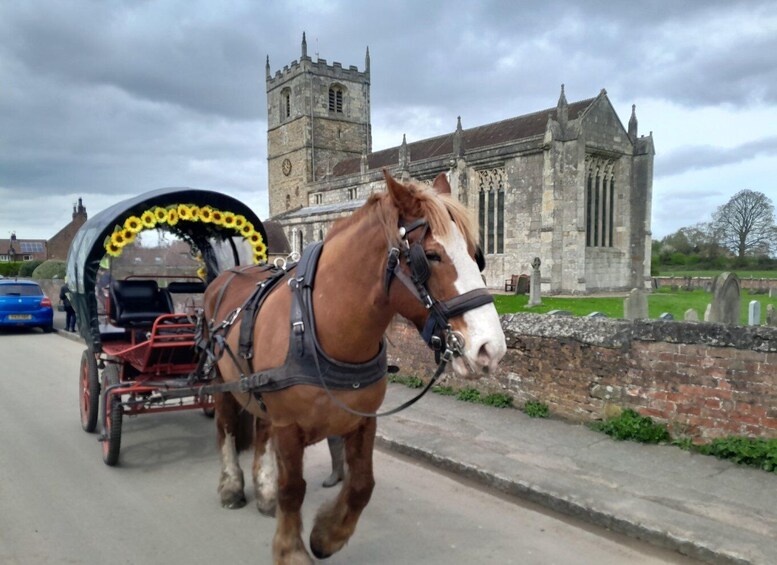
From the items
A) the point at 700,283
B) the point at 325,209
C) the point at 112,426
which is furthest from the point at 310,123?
the point at 112,426

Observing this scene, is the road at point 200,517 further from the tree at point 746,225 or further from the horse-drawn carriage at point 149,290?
the tree at point 746,225

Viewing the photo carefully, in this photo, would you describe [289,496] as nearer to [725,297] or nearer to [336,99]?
[725,297]

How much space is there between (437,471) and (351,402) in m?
2.62

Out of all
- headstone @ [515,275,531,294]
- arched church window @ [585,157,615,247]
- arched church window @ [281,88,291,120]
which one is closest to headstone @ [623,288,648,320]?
headstone @ [515,275,531,294]

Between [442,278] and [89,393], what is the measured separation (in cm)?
505

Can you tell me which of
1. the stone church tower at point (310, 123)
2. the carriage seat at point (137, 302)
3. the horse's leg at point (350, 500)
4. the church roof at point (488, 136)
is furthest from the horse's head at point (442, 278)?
the stone church tower at point (310, 123)

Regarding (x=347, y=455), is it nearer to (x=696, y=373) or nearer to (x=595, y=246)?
(x=696, y=373)

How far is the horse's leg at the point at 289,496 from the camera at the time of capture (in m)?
2.86

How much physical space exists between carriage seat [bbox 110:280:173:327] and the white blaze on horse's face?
178 inches

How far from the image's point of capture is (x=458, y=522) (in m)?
3.94

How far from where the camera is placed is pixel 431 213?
238 cm

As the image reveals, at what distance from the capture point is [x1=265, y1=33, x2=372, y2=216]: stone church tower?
51719 millimetres

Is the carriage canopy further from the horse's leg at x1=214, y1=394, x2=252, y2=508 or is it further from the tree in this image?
the tree

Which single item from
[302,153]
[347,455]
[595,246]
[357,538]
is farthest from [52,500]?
[302,153]
